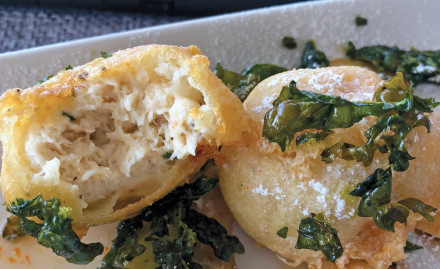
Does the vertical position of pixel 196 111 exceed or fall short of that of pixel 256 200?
it exceeds it

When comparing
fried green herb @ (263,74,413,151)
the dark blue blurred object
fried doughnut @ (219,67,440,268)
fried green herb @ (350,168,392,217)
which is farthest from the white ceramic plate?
fried green herb @ (350,168,392,217)

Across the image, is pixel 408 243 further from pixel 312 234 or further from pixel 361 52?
pixel 361 52

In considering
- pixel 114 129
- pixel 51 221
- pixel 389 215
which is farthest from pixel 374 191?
pixel 51 221

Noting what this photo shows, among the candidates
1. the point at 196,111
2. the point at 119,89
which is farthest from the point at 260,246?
the point at 119,89

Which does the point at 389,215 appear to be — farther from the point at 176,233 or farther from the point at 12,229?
the point at 12,229

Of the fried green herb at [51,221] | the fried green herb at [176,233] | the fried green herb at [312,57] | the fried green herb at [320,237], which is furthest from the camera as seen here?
the fried green herb at [312,57]

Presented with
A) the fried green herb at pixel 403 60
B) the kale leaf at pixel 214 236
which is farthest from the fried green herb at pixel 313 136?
the fried green herb at pixel 403 60

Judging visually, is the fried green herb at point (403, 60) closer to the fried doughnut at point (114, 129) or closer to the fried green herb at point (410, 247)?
the fried green herb at point (410, 247)
